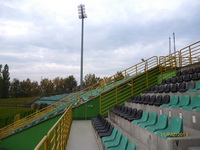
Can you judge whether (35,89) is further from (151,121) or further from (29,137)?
(151,121)

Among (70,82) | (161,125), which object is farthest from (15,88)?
(161,125)

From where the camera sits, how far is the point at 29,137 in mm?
10469

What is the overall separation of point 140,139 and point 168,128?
1.02m

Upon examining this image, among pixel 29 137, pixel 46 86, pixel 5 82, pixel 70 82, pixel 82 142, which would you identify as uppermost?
pixel 70 82

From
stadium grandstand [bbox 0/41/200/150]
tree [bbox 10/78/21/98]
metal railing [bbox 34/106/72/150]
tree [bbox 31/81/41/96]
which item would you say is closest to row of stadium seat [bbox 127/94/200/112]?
stadium grandstand [bbox 0/41/200/150]

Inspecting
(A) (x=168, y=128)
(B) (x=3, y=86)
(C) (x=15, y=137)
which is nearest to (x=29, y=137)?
(C) (x=15, y=137)

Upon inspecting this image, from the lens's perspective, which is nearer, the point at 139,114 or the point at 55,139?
the point at 55,139

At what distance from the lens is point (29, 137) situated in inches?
412

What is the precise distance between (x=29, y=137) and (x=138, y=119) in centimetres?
811

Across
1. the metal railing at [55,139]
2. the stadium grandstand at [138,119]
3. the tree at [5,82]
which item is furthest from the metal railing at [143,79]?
the tree at [5,82]

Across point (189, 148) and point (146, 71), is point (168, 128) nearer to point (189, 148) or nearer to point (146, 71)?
point (189, 148)

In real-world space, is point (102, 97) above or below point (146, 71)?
below

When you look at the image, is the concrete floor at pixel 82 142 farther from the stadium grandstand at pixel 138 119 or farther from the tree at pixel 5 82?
the tree at pixel 5 82

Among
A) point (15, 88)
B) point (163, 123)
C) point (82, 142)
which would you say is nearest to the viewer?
point (163, 123)
